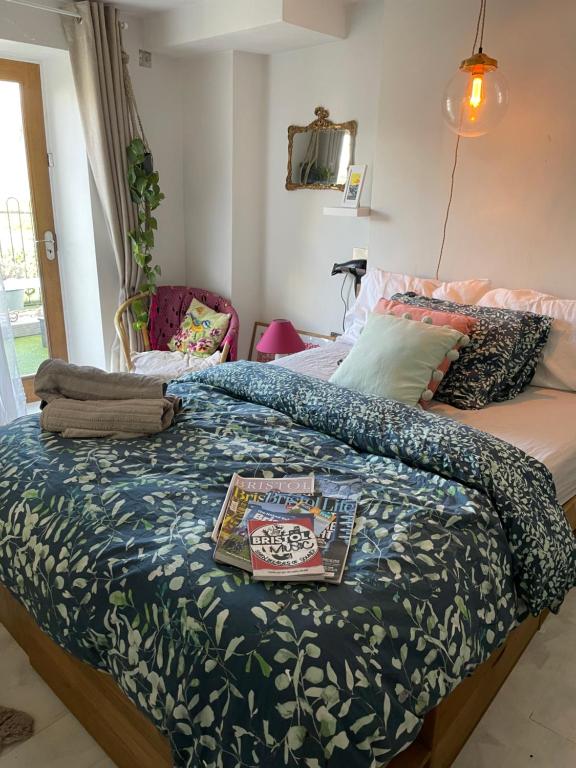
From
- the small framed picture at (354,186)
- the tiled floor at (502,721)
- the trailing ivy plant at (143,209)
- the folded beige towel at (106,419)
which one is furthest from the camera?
the trailing ivy plant at (143,209)

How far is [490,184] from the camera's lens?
8.79 feet

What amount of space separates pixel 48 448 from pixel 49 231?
239cm

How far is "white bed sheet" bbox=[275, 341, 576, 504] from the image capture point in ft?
6.44

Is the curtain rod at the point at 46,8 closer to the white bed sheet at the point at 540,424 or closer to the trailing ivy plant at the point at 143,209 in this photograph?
the trailing ivy plant at the point at 143,209

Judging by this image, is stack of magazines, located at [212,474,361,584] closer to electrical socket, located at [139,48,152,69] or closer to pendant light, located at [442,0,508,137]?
pendant light, located at [442,0,508,137]

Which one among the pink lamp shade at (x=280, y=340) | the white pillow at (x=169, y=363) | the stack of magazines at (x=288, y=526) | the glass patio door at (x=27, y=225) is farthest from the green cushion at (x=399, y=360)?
the glass patio door at (x=27, y=225)

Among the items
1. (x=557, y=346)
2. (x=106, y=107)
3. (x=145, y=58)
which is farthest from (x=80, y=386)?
(x=145, y=58)

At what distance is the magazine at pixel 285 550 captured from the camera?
4.06ft

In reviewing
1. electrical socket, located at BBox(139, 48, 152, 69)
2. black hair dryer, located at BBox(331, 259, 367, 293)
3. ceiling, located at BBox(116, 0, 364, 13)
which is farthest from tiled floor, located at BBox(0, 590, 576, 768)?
electrical socket, located at BBox(139, 48, 152, 69)

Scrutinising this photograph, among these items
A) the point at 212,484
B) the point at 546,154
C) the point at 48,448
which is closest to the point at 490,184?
the point at 546,154

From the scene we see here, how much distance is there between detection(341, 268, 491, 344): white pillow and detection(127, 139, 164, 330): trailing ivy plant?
4.53ft

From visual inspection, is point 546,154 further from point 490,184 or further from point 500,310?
point 500,310

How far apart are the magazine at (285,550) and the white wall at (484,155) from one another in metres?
1.83

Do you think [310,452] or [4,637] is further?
[4,637]
